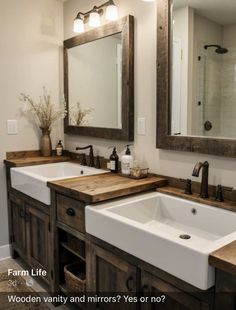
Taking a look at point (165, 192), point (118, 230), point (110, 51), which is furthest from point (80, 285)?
point (110, 51)

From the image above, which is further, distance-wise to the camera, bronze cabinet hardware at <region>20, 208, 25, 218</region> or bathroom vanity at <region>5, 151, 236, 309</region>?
bronze cabinet hardware at <region>20, 208, 25, 218</region>

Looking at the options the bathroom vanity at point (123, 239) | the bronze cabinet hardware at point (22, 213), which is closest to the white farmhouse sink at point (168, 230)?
the bathroom vanity at point (123, 239)

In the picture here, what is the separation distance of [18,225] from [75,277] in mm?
931

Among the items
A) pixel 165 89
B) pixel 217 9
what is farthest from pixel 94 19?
pixel 217 9

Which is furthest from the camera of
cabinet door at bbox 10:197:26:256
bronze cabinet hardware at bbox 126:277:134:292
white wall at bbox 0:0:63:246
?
white wall at bbox 0:0:63:246

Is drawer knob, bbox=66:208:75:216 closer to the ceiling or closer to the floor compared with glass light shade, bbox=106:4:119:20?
closer to the floor

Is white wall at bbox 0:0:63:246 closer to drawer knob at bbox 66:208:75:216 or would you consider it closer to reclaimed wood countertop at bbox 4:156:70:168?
reclaimed wood countertop at bbox 4:156:70:168

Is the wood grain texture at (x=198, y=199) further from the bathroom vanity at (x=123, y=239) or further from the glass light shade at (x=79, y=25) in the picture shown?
the glass light shade at (x=79, y=25)

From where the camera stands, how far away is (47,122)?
2811 millimetres

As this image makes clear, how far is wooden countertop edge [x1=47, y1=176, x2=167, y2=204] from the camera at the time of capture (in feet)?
5.36

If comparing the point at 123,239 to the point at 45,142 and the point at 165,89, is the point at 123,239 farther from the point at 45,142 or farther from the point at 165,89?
the point at 45,142

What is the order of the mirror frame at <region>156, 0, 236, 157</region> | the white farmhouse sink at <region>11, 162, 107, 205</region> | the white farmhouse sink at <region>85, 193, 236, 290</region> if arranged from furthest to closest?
the white farmhouse sink at <region>11, 162, 107, 205</region> < the mirror frame at <region>156, 0, 236, 157</region> < the white farmhouse sink at <region>85, 193, 236, 290</region>

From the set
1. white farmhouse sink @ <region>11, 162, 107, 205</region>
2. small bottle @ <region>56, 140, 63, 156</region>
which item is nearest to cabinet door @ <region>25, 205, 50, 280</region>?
white farmhouse sink @ <region>11, 162, 107, 205</region>

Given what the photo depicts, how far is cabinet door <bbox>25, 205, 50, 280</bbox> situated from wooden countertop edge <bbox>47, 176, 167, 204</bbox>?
35 cm
